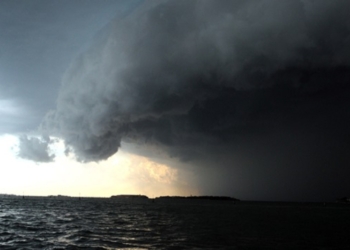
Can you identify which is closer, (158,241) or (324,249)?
(324,249)

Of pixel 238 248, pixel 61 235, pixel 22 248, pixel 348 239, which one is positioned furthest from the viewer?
pixel 348 239

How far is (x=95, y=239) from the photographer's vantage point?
1459 inches

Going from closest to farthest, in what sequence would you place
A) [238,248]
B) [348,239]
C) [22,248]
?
1. [22,248]
2. [238,248]
3. [348,239]

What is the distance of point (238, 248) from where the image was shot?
111 feet

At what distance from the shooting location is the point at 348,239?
43.2 meters

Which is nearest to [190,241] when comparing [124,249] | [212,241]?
[212,241]

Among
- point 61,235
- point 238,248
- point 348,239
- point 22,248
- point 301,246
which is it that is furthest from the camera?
point 348,239

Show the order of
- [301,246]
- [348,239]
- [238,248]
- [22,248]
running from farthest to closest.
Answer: [348,239] < [301,246] < [238,248] < [22,248]

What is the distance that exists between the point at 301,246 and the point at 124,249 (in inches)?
803

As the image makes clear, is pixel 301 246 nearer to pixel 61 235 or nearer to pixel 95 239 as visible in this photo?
pixel 95 239

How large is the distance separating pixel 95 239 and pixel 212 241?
45.6 ft

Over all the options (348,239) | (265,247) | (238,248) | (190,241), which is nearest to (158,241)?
(190,241)

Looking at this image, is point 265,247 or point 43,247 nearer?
point 43,247

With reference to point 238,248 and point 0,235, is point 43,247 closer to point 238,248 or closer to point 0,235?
point 0,235
